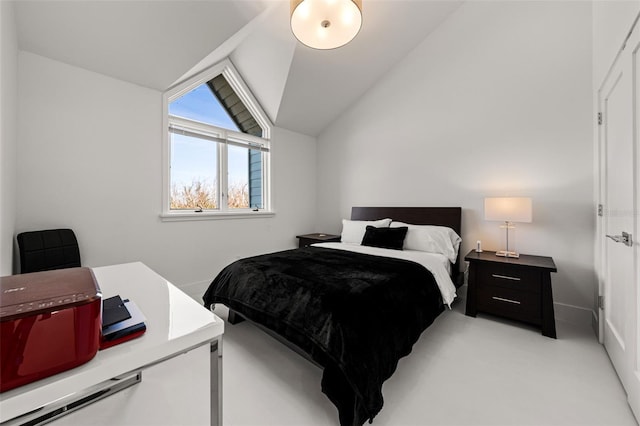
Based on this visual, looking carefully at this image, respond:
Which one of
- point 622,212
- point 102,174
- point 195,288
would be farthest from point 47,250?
point 622,212

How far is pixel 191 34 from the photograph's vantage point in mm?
2637

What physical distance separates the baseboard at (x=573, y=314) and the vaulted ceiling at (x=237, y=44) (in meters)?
3.48

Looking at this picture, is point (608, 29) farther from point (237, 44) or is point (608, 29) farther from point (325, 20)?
point (237, 44)

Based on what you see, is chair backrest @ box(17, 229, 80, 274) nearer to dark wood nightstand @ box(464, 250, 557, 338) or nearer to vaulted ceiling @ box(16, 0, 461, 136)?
vaulted ceiling @ box(16, 0, 461, 136)

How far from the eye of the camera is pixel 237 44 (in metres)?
3.40

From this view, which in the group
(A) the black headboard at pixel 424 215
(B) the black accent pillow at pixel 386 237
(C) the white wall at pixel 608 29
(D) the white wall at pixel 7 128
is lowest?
(B) the black accent pillow at pixel 386 237

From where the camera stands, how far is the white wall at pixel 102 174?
2.34 m

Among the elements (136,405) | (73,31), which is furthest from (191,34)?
(136,405)

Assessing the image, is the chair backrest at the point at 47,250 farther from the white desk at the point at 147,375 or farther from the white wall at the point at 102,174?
the white desk at the point at 147,375

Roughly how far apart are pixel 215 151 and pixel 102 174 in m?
1.29

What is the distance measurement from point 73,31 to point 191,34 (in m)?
0.94

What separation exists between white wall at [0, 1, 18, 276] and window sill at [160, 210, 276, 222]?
119cm

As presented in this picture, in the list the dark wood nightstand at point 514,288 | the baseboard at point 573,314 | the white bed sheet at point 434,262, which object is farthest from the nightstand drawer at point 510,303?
the baseboard at point 573,314

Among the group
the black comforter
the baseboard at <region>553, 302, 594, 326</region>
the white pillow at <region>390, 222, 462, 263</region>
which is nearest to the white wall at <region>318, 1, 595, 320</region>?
the baseboard at <region>553, 302, 594, 326</region>
